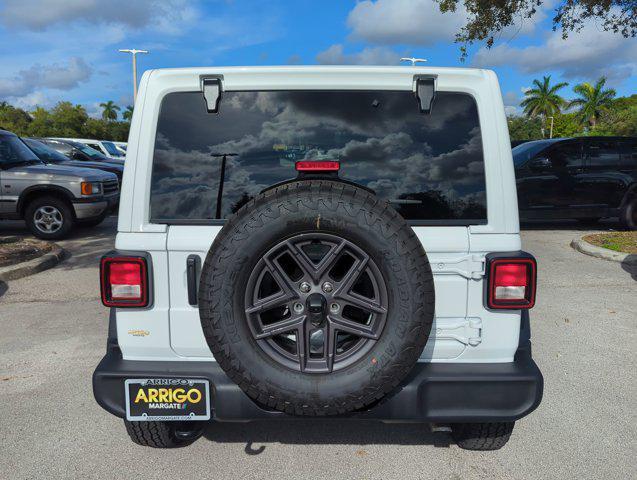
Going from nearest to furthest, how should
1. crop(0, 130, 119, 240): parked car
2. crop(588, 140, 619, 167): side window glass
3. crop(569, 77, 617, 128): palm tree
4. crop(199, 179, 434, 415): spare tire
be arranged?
crop(199, 179, 434, 415): spare tire → crop(0, 130, 119, 240): parked car → crop(588, 140, 619, 167): side window glass → crop(569, 77, 617, 128): palm tree

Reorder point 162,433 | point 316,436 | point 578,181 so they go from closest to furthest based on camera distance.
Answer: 1. point 162,433
2. point 316,436
3. point 578,181

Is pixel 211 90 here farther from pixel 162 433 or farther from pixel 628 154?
pixel 628 154

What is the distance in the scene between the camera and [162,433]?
285 cm

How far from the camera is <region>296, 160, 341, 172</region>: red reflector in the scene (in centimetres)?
225

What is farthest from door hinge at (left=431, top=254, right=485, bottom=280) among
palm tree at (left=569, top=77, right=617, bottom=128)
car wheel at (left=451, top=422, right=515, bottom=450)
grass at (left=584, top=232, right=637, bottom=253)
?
palm tree at (left=569, top=77, right=617, bottom=128)

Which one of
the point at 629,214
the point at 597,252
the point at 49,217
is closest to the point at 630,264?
the point at 597,252

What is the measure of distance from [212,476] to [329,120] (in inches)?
74.5

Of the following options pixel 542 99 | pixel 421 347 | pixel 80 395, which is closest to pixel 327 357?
pixel 421 347

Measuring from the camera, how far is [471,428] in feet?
9.37

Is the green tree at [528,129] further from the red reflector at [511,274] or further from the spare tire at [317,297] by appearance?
the spare tire at [317,297]

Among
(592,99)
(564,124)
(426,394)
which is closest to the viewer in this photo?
(426,394)

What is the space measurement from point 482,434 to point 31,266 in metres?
6.35

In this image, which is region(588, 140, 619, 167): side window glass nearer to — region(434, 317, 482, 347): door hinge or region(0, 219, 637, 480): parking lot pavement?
region(0, 219, 637, 480): parking lot pavement

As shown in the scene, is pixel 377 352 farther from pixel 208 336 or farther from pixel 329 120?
pixel 329 120
